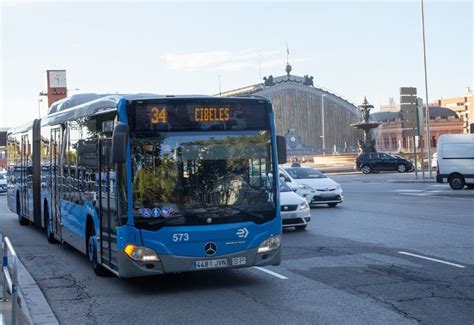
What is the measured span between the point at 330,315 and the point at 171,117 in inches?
135

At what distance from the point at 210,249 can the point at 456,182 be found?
26599 mm

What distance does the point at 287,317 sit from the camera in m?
8.45

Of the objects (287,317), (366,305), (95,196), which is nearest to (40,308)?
(95,196)

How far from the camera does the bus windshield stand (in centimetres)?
990

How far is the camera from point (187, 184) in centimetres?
1003

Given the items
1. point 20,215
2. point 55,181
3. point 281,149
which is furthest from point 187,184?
point 20,215

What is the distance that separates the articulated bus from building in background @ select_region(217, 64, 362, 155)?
5355 inches

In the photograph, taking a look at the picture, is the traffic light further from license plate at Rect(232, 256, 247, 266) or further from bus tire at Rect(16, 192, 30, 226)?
license plate at Rect(232, 256, 247, 266)

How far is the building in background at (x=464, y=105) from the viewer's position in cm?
14277

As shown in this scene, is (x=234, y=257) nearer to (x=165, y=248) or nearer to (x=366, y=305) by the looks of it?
(x=165, y=248)

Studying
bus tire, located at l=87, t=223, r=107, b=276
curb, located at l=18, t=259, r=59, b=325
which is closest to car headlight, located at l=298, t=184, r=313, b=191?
bus tire, located at l=87, t=223, r=107, b=276

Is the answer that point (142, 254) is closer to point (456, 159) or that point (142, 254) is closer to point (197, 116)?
point (197, 116)

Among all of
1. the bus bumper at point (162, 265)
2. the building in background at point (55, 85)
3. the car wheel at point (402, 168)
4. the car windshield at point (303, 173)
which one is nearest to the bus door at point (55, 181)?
the bus bumper at point (162, 265)

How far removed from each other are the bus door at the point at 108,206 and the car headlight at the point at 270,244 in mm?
1954
